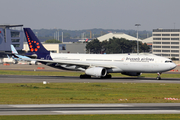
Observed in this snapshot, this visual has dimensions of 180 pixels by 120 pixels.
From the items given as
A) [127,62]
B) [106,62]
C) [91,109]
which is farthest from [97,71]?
[91,109]

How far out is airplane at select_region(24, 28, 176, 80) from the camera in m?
55.9

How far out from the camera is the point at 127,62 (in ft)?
190

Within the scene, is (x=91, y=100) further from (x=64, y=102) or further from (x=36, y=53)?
(x=36, y=53)

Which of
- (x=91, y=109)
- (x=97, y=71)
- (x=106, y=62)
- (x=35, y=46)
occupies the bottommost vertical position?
(x=91, y=109)

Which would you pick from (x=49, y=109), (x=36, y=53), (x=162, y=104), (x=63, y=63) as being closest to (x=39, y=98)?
(x=49, y=109)

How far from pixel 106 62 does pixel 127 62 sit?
4257 mm
